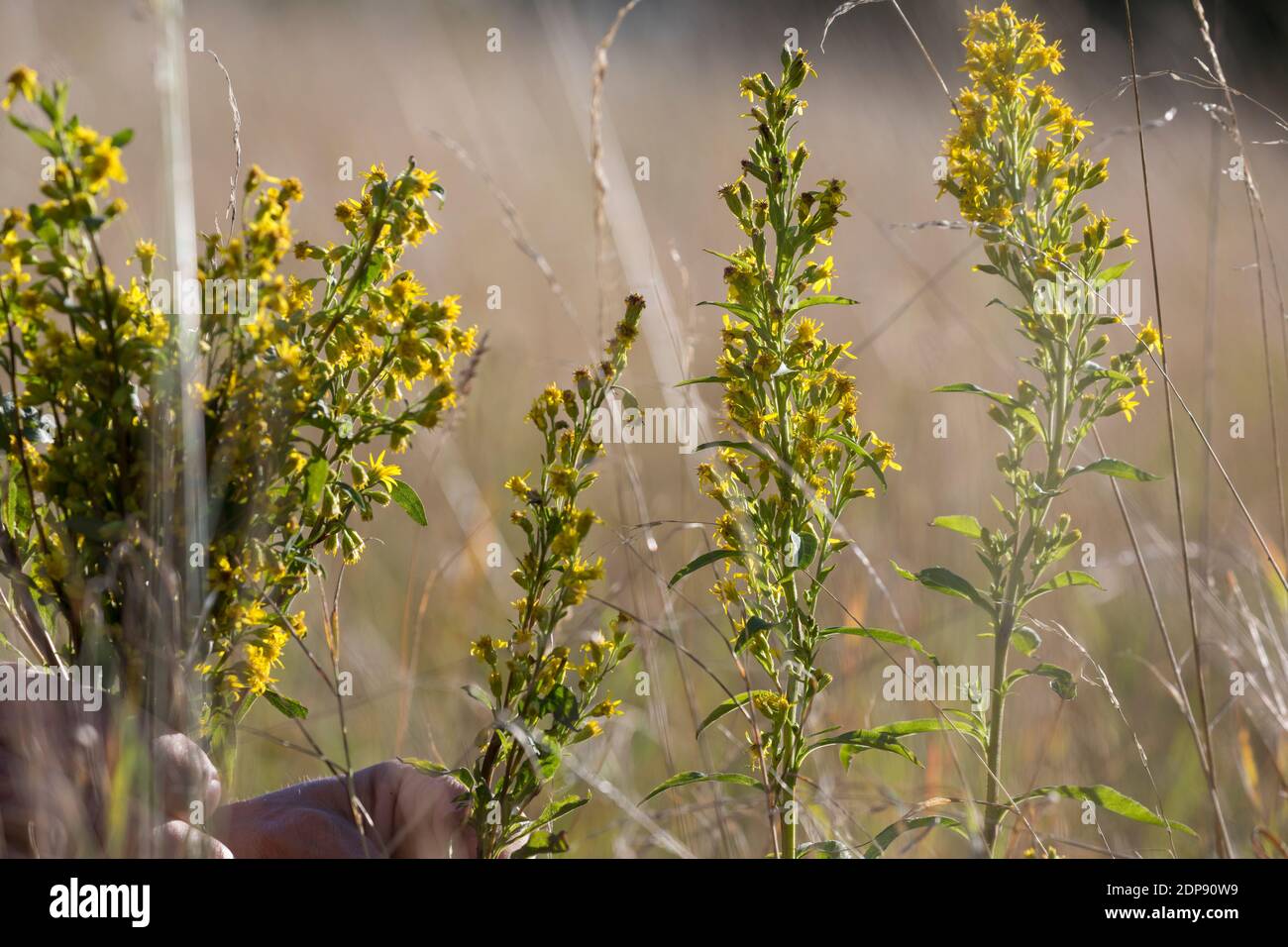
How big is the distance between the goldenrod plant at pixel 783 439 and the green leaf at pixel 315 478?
0.41 m

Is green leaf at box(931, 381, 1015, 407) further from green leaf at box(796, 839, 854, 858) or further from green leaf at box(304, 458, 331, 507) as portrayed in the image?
green leaf at box(304, 458, 331, 507)

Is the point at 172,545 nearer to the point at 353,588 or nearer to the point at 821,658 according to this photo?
the point at 821,658

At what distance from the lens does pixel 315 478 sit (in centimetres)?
112

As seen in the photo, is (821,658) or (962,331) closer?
(821,658)

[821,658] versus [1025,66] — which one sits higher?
[1025,66]

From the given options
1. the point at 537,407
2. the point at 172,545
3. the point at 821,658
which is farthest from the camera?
the point at 821,658

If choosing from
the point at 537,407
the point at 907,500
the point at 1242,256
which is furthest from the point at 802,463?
the point at 1242,256

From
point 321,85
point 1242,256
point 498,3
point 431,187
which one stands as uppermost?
point 498,3

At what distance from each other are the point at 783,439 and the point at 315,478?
527mm

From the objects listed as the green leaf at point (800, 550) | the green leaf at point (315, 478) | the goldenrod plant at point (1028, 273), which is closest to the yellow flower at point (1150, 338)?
the goldenrod plant at point (1028, 273)

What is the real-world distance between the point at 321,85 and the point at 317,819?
6.14 m

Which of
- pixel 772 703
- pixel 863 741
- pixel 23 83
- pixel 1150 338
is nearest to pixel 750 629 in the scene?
pixel 772 703

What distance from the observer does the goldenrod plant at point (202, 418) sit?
1.07 metres

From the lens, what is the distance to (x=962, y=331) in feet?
16.8
